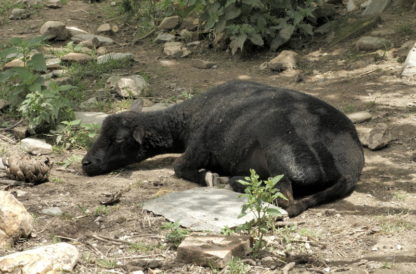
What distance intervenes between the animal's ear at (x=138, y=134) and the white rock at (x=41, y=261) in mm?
2998

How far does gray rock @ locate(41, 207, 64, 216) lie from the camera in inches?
228

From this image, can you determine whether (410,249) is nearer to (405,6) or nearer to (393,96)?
(393,96)

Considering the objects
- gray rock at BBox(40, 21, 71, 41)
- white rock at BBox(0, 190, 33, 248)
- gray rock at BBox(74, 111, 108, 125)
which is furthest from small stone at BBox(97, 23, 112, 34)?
white rock at BBox(0, 190, 33, 248)

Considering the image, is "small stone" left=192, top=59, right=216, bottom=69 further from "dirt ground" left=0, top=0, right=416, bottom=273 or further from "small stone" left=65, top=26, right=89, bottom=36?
"small stone" left=65, top=26, right=89, bottom=36

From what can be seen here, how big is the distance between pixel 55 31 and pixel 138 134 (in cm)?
516

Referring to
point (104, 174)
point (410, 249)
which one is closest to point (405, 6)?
point (104, 174)

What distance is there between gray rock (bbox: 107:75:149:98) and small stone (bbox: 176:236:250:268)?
496 centimetres

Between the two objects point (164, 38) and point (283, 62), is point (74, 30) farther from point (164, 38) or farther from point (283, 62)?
point (283, 62)

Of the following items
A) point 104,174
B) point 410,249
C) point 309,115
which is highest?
point 309,115

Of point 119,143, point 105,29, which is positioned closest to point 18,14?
point 105,29

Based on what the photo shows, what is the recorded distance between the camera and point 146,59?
11258 millimetres

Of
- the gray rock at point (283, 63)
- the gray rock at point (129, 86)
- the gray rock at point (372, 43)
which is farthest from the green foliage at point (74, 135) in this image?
the gray rock at point (372, 43)

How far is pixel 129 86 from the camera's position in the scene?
959cm

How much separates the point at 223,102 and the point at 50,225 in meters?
2.64
